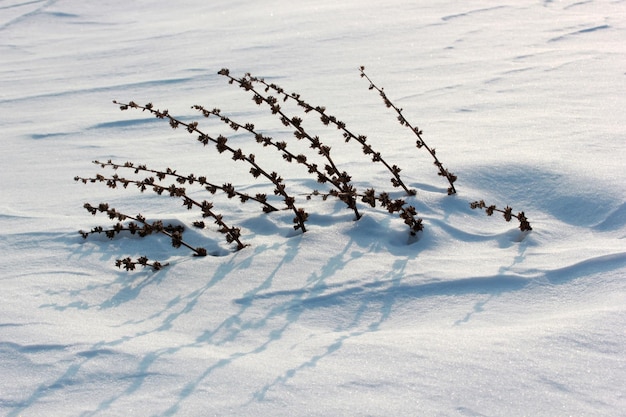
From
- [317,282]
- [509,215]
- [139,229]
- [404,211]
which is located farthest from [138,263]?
[509,215]

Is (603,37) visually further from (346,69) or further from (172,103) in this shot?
(172,103)

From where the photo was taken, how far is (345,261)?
2.46m

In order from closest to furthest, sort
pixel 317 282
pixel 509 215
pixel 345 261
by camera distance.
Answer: pixel 317 282
pixel 345 261
pixel 509 215

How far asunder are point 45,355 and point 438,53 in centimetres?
409

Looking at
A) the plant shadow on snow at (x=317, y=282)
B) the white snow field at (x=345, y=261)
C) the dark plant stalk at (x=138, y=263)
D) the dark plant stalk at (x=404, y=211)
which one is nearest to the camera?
the white snow field at (x=345, y=261)

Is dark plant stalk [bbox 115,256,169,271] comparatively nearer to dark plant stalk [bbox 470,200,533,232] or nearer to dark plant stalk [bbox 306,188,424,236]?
dark plant stalk [bbox 306,188,424,236]

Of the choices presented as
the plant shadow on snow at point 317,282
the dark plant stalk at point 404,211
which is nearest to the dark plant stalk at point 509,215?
the plant shadow on snow at point 317,282

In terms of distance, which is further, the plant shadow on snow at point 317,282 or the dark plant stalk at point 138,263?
the dark plant stalk at point 138,263

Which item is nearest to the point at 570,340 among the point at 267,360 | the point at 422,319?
the point at 422,319

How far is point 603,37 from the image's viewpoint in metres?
5.38

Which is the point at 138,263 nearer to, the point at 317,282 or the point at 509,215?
the point at 317,282

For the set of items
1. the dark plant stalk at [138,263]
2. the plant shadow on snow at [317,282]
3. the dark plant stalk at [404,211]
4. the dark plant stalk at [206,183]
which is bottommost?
the plant shadow on snow at [317,282]

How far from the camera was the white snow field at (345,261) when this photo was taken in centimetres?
182

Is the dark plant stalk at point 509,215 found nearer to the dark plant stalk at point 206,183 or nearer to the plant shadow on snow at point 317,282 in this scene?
the plant shadow on snow at point 317,282
